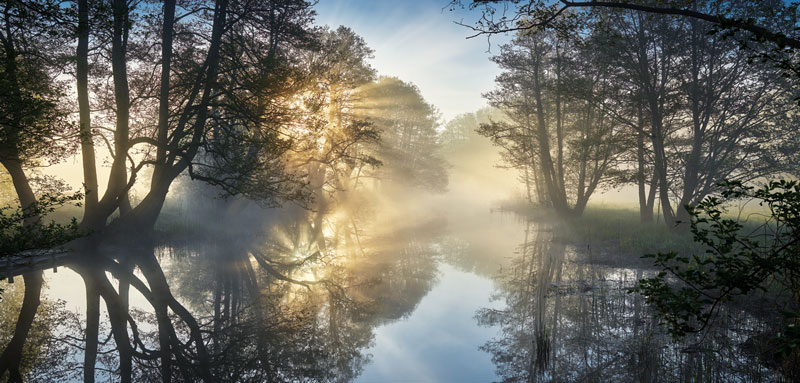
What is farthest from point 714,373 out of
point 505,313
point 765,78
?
point 765,78

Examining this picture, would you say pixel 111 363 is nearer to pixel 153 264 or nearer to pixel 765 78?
pixel 153 264

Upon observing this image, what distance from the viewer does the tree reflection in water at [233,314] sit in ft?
19.7

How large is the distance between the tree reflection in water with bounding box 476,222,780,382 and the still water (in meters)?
0.03

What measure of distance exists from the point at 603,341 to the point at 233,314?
678 cm

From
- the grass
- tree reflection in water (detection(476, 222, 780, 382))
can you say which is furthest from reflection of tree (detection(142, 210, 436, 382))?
the grass

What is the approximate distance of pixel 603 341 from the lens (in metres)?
6.68

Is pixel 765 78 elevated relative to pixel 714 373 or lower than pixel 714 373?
elevated

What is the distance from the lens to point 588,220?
22.6 metres

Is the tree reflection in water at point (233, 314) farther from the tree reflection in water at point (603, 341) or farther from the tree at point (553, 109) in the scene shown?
the tree at point (553, 109)

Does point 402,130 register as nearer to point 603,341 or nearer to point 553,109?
point 553,109

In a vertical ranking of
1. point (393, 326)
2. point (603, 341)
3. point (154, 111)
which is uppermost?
point (154, 111)

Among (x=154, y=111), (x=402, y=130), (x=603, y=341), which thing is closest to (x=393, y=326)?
(x=603, y=341)

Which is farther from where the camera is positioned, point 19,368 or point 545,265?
point 545,265

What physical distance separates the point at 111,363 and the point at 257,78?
9665mm
